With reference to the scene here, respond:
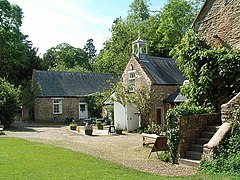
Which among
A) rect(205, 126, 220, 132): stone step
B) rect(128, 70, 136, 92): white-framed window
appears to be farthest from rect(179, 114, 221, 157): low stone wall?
rect(128, 70, 136, 92): white-framed window

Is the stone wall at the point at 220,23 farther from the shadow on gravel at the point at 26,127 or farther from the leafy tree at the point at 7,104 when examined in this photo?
the leafy tree at the point at 7,104

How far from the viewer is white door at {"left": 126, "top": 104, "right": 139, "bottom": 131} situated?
27375mm

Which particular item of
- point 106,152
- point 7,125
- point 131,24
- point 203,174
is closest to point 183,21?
point 131,24

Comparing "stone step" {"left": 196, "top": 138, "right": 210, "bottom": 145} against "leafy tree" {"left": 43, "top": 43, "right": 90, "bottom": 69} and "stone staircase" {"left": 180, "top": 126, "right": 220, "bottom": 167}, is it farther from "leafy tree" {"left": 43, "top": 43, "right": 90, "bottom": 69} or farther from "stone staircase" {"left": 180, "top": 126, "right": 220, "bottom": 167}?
"leafy tree" {"left": 43, "top": 43, "right": 90, "bottom": 69}

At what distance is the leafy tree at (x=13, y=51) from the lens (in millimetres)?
42094

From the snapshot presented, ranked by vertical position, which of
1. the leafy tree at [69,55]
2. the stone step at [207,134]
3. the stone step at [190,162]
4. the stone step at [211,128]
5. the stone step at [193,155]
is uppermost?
the leafy tree at [69,55]

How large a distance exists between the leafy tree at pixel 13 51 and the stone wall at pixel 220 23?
104 ft

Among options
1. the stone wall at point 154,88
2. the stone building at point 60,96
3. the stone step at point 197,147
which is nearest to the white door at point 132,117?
the stone wall at point 154,88

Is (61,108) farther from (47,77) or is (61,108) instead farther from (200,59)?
(200,59)

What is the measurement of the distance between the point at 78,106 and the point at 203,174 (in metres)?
30.8

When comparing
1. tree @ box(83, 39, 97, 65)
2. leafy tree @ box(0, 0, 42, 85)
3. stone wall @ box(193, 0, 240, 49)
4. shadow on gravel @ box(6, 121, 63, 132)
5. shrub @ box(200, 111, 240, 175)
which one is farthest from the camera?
tree @ box(83, 39, 97, 65)

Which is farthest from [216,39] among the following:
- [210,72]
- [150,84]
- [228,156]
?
[150,84]

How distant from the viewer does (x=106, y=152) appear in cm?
1493

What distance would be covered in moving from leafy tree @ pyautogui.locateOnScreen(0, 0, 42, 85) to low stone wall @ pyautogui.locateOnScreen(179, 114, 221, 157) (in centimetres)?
3534
